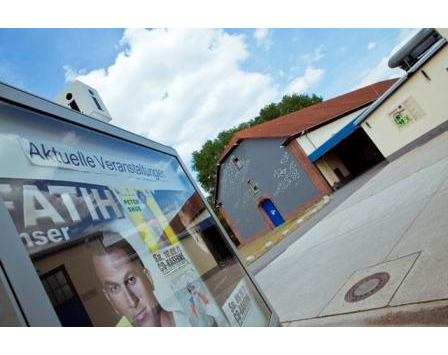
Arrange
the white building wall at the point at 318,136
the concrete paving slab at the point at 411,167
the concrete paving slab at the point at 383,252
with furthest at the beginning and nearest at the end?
the white building wall at the point at 318,136 → the concrete paving slab at the point at 411,167 → the concrete paving slab at the point at 383,252

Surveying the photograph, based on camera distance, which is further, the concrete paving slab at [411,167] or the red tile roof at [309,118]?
the red tile roof at [309,118]

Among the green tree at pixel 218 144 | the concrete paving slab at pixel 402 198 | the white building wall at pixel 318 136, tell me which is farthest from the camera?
the green tree at pixel 218 144

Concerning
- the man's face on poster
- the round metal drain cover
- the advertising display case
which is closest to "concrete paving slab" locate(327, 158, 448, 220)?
the round metal drain cover

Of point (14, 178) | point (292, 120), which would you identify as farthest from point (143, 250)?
point (292, 120)

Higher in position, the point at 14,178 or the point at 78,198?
the point at 14,178

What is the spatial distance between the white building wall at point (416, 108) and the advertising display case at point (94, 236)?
17849 mm

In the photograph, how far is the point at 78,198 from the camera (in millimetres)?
1555

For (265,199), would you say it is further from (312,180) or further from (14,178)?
(14,178)

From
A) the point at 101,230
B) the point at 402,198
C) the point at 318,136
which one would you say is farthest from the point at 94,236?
the point at 318,136

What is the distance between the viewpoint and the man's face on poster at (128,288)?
4.83 feet

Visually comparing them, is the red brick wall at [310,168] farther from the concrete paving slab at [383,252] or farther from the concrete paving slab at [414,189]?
the concrete paving slab at [383,252]

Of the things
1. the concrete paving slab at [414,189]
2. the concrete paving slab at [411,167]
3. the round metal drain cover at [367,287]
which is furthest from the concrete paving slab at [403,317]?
the concrete paving slab at [411,167]

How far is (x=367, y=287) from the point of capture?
4.46 meters
